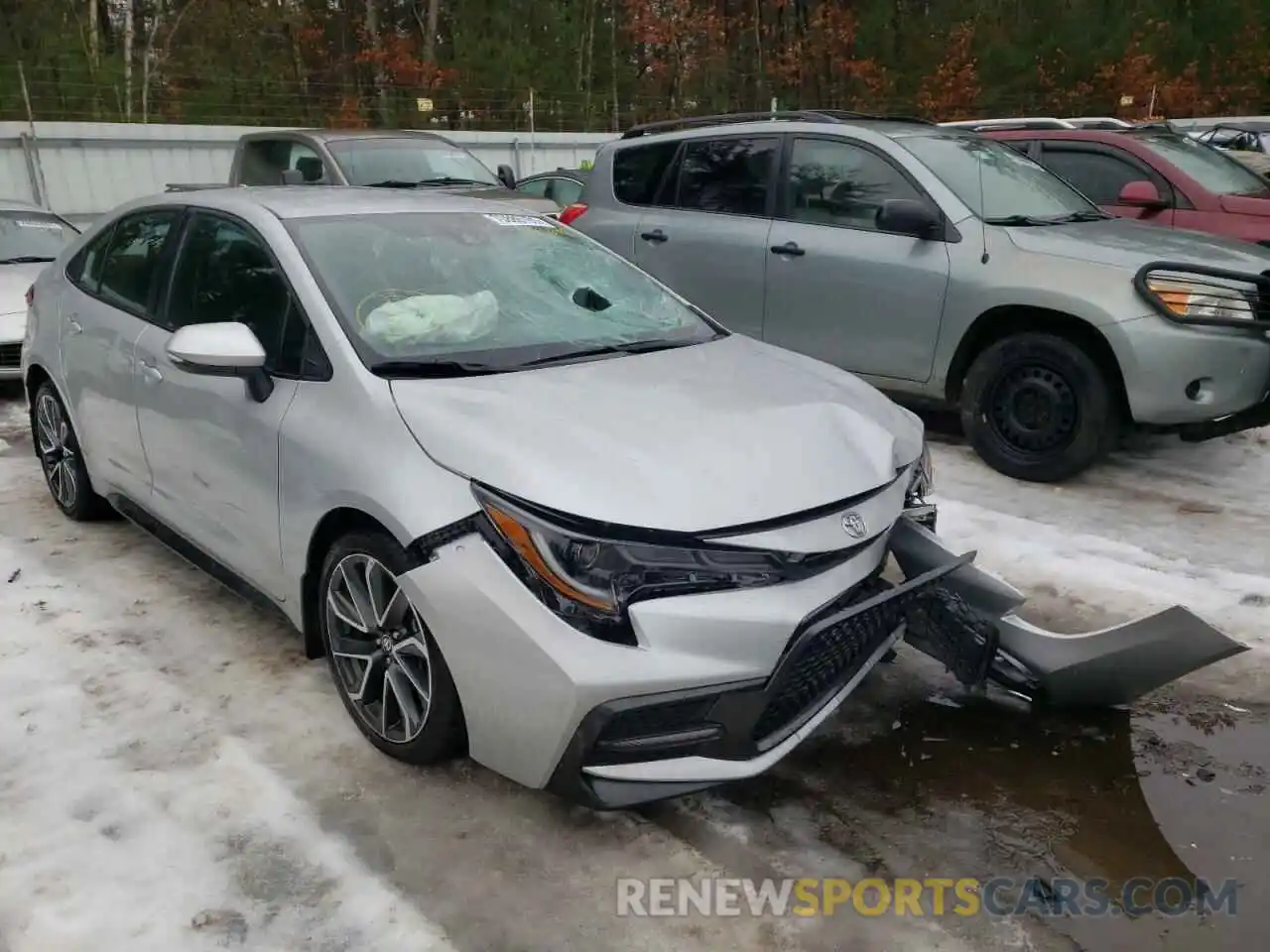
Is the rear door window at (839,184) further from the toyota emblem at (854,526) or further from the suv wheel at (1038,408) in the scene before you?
the toyota emblem at (854,526)

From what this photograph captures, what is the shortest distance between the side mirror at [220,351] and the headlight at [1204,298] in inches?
162

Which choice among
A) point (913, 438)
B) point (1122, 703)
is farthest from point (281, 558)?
A: point (1122, 703)

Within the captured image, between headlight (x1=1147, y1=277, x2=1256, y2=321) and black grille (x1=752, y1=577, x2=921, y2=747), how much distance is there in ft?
9.99

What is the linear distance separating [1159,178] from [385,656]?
7188 millimetres

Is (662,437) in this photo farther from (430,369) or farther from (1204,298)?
(1204,298)

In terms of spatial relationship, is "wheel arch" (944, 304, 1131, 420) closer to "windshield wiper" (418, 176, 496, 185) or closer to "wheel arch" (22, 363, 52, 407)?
"wheel arch" (22, 363, 52, 407)

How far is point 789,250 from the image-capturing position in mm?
6270

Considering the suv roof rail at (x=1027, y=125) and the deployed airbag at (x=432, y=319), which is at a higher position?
the suv roof rail at (x=1027, y=125)

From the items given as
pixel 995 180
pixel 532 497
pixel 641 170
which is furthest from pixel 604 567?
pixel 641 170

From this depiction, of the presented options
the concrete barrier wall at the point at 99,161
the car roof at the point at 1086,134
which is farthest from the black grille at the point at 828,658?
the concrete barrier wall at the point at 99,161

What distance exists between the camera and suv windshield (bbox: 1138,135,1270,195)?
793cm

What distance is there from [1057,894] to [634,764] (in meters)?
1.08

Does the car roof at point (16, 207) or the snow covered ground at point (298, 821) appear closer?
the snow covered ground at point (298, 821)

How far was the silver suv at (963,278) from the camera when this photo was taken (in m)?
5.12
